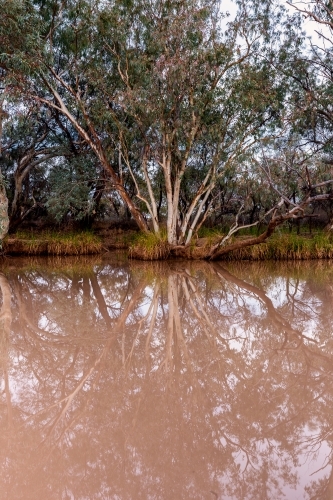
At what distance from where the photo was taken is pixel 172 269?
37.1ft

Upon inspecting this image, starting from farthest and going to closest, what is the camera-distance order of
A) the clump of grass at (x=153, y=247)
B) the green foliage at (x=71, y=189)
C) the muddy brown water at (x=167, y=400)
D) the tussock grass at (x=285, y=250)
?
the green foliage at (x=71, y=189)
the tussock grass at (x=285, y=250)
the clump of grass at (x=153, y=247)
the muddy brown water at (x=167, y=400)

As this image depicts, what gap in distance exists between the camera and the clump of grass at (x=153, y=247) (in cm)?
1361

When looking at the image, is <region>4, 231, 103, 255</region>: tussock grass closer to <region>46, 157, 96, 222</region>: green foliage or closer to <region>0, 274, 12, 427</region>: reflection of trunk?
<region>46, 157, 96, 222</region>: green foliage

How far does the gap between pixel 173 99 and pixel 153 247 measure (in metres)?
4.30

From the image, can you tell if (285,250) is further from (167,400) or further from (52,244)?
(167,400)

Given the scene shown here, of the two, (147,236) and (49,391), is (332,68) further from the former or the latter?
(49,391)

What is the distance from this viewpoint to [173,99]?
1259 centimetres

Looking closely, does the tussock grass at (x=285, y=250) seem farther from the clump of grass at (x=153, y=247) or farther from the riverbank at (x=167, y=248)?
the clump of grass at (x=153, y=247)

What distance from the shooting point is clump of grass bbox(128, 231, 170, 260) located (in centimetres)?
1361

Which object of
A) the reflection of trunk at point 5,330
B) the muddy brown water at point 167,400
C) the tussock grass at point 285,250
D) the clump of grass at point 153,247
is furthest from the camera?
the tussock grass at point 285,250

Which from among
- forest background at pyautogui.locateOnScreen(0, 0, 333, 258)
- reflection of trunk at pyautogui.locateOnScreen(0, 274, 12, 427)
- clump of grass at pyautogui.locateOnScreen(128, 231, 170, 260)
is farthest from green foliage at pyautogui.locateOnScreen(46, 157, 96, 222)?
reflection of trunk at pyautogui.locateOnScreen(0, 274, 12, 427)

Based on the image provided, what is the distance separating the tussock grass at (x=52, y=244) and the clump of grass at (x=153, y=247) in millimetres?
2482

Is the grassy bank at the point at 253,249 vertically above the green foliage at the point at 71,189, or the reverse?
the green foliage at the point at 71,189

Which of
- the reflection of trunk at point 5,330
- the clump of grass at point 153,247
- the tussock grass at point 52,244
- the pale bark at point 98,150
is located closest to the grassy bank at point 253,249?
the clump of grass at point 153,247
